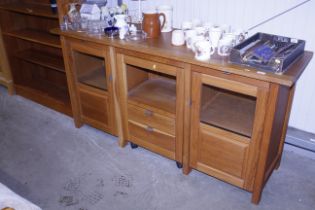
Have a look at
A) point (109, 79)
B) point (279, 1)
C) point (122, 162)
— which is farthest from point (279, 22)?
point (122, 162)

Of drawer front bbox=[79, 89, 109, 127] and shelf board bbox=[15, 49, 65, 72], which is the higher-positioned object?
shelf board bbox=[15, 49, 65, 72]

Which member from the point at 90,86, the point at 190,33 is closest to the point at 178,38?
the point at 190,33

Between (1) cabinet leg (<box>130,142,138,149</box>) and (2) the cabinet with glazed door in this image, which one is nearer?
(2) the cabinet with glazed door

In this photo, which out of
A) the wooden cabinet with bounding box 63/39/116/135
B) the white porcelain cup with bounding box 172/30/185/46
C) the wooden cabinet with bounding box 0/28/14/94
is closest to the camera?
the white porcelain cup with bounding box 172/30/185/46

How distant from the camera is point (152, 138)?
2.12m

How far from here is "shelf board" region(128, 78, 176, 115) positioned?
2.02 metres

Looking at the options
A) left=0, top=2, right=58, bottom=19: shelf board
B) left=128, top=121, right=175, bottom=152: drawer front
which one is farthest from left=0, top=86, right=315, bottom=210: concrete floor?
left=0, top=2, right=58, bottom=19: shelf board

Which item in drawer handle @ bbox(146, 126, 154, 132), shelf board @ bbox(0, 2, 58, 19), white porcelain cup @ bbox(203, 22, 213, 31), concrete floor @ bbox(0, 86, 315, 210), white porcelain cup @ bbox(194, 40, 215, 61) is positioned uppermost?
shelf board @ bbox(0, 2, 58, 19)

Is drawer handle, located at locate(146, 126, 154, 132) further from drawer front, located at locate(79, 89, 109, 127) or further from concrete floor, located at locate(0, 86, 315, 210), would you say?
drawer front, located at locate(79, 89, 109, 127)

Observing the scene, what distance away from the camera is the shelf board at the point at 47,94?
2.70 metres

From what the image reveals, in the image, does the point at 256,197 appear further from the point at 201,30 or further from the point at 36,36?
the point at 36,36

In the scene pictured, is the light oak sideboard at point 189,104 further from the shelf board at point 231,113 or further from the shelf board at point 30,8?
the shelf board at point 30,8

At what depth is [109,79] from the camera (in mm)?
2125

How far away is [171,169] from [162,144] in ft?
0.56
